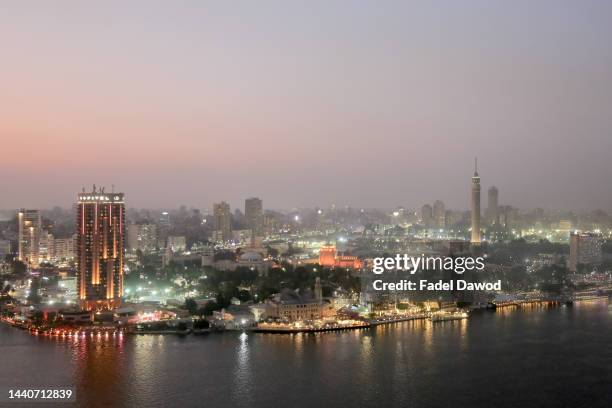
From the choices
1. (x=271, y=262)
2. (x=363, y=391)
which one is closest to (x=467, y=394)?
(x=363, y=391)

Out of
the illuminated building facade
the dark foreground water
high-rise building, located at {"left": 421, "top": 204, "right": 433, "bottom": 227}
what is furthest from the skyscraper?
the dark foreground water

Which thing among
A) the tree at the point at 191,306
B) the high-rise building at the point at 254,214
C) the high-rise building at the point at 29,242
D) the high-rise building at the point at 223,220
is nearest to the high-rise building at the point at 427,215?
the high-rise building at the point at 254,214

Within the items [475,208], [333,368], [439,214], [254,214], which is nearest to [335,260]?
[475,208]

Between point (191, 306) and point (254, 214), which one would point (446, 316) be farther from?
point (254, 214)

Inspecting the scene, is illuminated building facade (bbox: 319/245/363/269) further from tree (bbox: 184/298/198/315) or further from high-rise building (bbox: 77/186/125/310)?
high-rise building (bbox: 77/186/125/310)

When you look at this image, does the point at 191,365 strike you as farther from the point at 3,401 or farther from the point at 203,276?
the point at 203,276

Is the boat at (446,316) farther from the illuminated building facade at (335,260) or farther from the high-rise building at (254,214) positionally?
the high-rise building at (254,214)
